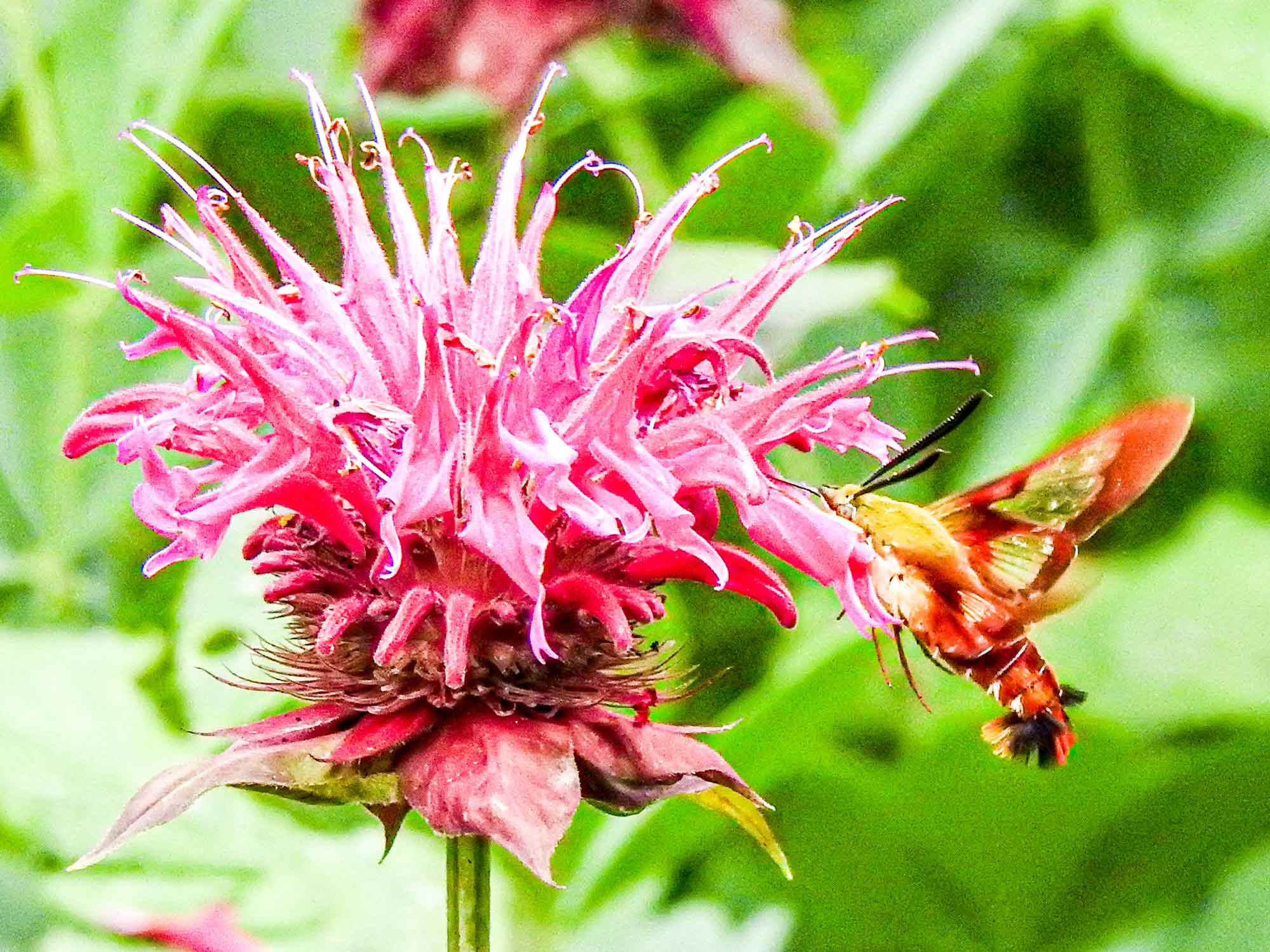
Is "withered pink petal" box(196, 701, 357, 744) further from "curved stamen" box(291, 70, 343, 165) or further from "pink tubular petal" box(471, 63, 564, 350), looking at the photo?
"curved stamen" box(291, 70, 343, 165)

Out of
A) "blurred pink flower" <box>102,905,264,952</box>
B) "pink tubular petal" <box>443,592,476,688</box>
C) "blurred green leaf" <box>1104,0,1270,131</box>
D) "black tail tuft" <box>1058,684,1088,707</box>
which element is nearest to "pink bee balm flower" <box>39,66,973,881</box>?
"pink tubular petal" <box>443,592,476,688</box>

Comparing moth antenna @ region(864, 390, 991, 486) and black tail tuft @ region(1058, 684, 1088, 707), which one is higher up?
moth antenna @ region(864, 390, 991, 486)

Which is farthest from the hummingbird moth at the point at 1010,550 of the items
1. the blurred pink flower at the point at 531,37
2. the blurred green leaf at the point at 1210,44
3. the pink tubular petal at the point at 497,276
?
the blurred green leaf at the point at 1210,44

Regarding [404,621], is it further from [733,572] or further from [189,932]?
[189,932]

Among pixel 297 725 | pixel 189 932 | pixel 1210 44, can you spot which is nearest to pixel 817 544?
pixel 297 725

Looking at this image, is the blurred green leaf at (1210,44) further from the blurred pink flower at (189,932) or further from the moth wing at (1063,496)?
the blurred pink flower at (189,932)

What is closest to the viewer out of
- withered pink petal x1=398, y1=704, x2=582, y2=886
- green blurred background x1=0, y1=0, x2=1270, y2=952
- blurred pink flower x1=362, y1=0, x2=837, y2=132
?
withered pink petal x1=398, y1=704, x2=582, y2=886

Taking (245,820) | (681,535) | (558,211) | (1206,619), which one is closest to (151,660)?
(245,820)

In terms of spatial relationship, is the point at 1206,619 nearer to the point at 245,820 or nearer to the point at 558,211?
the point at 558,211
